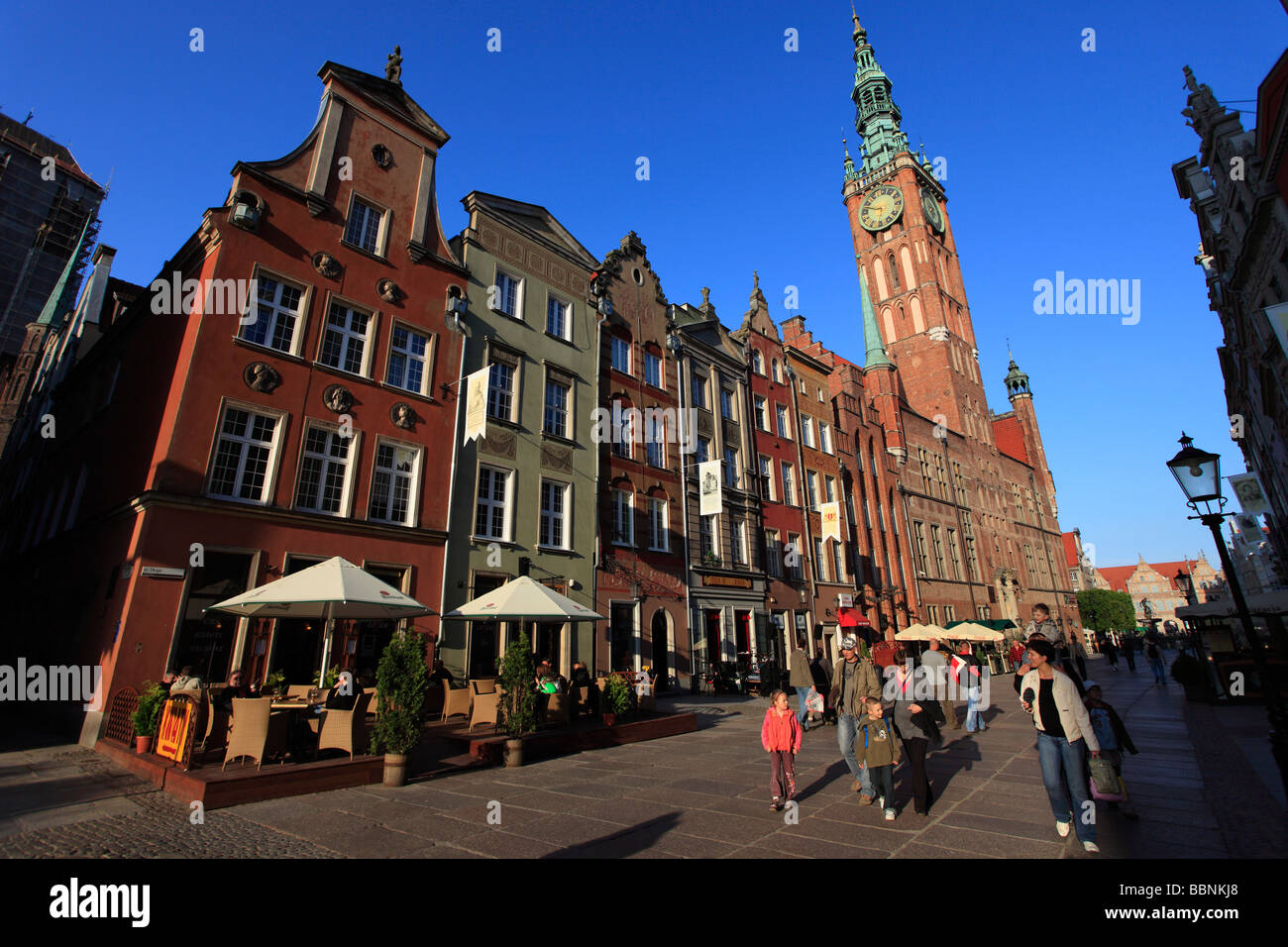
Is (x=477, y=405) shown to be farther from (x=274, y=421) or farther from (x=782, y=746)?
(x=782, y=746)

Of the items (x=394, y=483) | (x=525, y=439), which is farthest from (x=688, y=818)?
(x=525, y=439)

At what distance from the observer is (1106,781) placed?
6.48m

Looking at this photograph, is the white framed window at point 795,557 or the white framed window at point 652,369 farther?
the white framed window at point 795,557

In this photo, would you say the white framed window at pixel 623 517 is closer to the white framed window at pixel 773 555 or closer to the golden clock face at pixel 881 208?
the white framed window at pixel 773 555

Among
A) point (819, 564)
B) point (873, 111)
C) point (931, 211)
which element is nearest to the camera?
point (819, 564)

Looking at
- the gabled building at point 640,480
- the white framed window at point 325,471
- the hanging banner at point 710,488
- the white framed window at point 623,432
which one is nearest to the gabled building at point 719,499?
the hanging banner at point 710,488

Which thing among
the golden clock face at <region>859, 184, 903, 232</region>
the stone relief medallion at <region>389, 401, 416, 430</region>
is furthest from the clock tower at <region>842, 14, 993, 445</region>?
the stone relief medallion at <region>389, 401, 416, 430</region>

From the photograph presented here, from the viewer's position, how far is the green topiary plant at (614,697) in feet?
44.2

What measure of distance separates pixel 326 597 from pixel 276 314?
9.41 meters

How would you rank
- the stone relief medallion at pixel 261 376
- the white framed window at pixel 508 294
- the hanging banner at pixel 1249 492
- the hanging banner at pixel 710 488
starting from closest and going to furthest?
the stone relief medallion at pixel 261 376
the white framed window at pixel 508 294
the hanging banner at pixel 710 488
the hanging banner at pixel 1249 492

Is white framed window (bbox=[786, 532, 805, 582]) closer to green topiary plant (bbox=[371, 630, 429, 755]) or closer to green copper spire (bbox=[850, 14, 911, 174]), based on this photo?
green topiary plant (bbox=[371, 630, 429, 755])

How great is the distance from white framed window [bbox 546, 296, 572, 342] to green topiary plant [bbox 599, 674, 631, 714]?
549 inches

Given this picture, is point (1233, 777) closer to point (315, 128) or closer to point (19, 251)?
point (315, 128)

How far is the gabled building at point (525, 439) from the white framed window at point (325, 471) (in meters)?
3.12
